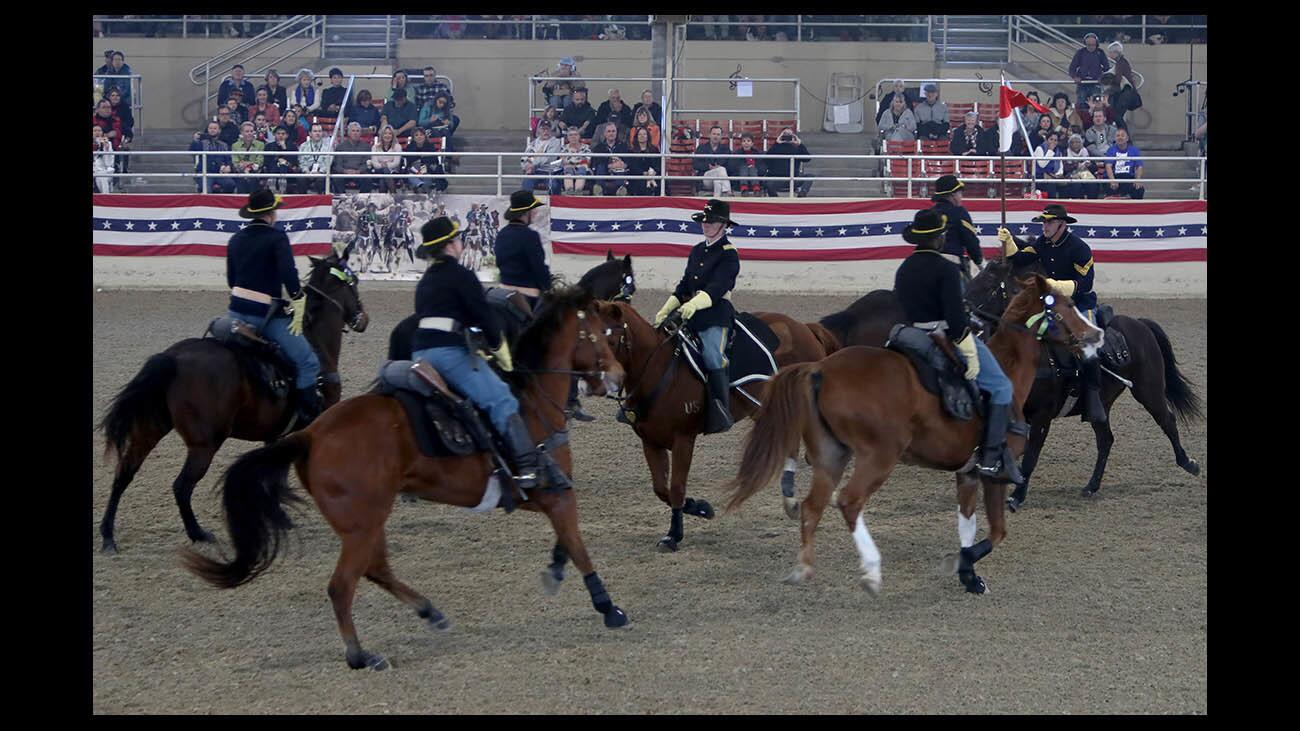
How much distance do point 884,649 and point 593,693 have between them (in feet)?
5.50

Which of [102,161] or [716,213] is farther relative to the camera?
[102,161]

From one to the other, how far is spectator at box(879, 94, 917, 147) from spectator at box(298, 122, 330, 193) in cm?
1015

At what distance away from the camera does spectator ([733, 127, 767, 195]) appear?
22.3 meters

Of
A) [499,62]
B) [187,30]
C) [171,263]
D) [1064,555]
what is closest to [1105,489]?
[1064,555]

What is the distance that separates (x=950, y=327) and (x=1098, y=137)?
1669 cm

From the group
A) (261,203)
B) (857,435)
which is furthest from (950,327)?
(261,203)

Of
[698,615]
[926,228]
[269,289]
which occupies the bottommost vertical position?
[698,615]

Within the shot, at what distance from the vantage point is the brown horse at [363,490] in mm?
7031

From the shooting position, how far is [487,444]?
7523 mm

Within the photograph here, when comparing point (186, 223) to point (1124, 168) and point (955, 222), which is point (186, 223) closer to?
point (955, 222)

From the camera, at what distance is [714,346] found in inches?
384

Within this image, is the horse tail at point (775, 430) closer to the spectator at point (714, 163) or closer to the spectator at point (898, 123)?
the spectator at point (714, 163)

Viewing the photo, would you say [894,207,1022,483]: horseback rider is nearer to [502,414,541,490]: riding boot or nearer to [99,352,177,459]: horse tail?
[502,414,541,490]: riding boot

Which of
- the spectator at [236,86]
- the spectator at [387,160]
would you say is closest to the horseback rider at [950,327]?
the spectator at [387,160]
